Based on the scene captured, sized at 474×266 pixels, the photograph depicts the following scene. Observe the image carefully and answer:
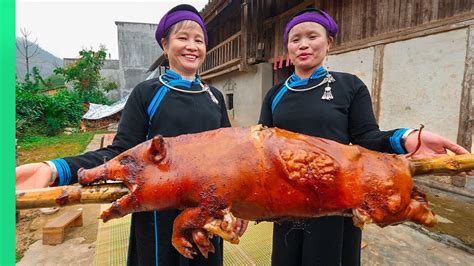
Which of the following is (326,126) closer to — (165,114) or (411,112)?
(165,114)

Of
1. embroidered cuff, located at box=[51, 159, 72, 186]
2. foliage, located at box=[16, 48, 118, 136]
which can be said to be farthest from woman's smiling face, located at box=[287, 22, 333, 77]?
foliage, located at box=[16, 48, 118, 136]

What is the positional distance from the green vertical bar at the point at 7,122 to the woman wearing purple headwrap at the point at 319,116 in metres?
1.53

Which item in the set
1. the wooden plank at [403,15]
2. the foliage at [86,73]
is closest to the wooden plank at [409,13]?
the wooden plank at [403,15]

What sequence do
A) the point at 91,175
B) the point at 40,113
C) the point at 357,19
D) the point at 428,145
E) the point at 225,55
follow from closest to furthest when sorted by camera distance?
the point at 91,175
the point at 428,145
the point at 357,19
the point at 225,55
the point at 40,113

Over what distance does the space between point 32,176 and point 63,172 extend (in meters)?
0.11

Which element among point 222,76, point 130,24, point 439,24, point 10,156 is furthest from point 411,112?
point 130,24

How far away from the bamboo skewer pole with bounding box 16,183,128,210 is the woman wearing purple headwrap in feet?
3.65

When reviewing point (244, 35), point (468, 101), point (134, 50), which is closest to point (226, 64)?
point (244, 35)

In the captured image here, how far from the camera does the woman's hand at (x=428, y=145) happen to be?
1.44 metres

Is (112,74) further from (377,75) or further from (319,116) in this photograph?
(319,116)

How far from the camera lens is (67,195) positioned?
3.23 feet

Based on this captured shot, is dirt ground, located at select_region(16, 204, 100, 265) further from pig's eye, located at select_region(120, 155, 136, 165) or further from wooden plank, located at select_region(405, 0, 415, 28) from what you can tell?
wooden plank, located at select_region(405, 0, 415, 28)

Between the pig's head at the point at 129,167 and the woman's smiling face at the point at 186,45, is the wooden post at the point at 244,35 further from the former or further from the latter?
the pig's head at the point at 129,167

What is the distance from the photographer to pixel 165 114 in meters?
1.69
